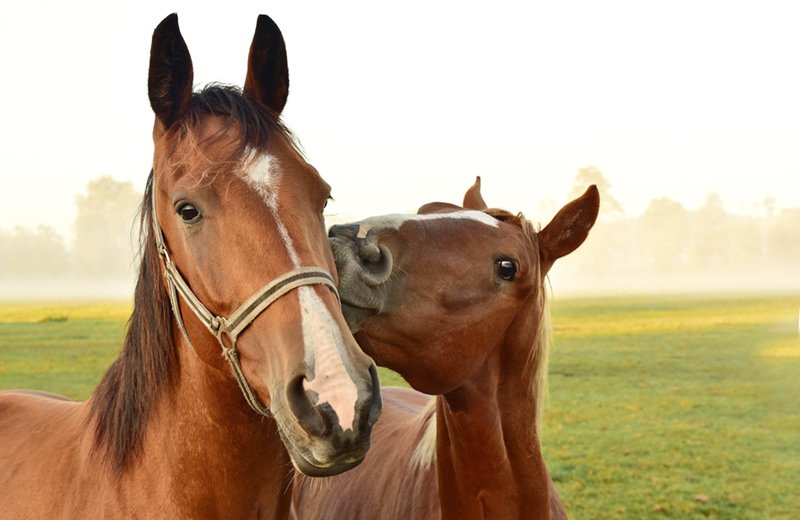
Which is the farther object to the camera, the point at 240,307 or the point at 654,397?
the point at 654,397

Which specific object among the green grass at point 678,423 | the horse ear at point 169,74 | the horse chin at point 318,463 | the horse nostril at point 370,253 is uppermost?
the horse ear at point 169,74

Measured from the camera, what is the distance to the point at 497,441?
2.66 m

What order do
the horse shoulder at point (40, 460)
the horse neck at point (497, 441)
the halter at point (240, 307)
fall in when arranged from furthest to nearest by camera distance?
1. the horse neck at point (497, 441)
2. the horse shoulder at point (40, 460)
3. the halter at point (240, 307)

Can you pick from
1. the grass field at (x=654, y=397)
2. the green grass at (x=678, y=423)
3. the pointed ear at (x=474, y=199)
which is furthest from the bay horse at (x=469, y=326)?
the green grass at (x=678, y=423)

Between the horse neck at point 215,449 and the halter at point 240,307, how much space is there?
0.10 metres

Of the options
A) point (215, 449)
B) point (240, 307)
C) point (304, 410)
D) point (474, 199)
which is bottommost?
point (215, 449)

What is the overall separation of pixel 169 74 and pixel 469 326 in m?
1.50

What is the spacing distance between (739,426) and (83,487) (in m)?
10.5

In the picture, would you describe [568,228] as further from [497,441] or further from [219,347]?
[219,347]

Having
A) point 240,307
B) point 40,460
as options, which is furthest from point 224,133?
point 40,460

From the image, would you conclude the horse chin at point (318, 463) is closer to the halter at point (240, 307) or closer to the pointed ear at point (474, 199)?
the halter at point (240, 307)

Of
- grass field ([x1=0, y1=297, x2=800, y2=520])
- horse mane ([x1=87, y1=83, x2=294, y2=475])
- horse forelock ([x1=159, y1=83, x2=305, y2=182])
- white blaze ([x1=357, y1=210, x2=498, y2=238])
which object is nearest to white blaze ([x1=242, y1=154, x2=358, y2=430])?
horse forelock ([x1=159, y1=83, x2=305, y2=182])

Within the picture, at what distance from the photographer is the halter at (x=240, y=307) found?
1682mm

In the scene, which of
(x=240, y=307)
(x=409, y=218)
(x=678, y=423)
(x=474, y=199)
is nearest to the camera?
(x=240, y=307)
